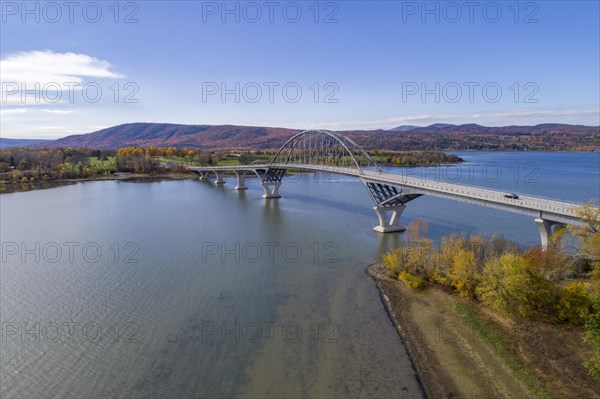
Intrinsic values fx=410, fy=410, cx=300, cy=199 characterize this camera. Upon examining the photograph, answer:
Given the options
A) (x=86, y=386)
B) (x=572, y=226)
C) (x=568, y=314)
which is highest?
(x=572, y=226)

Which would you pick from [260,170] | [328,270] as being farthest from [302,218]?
[260,170]

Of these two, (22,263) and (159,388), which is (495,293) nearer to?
(159,388)

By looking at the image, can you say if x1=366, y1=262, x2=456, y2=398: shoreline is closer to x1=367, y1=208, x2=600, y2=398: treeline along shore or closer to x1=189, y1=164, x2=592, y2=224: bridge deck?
x1=367, y1=208, x2=600, y2=398: treeline along shore

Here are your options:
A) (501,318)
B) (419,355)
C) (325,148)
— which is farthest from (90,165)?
(501,318)

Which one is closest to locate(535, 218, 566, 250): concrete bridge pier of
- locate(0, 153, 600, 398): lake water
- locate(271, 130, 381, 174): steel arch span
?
locate(0, 153, 600, 398): lake water

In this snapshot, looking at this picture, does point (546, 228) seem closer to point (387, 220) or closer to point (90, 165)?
point (387, 220)

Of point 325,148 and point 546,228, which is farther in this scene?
point 325,148

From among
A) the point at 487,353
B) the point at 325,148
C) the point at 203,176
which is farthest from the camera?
the point at 203,176
